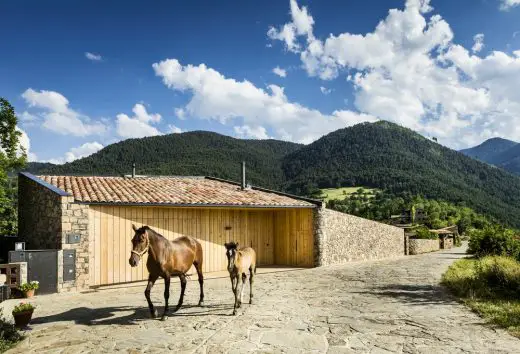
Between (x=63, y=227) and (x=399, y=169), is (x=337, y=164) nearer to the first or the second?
(x=399, y=169)

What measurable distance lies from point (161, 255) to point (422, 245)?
29822mm

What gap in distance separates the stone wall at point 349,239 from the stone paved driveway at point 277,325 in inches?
249

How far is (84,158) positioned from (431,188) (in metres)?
81.5

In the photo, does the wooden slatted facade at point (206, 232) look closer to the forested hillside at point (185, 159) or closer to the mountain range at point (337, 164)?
the forested hillside at point (185, 159)

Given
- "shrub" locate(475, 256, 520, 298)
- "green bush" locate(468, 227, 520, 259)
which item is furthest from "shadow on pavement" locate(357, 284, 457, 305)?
"green bush" locate(468, 227, 520, 259)

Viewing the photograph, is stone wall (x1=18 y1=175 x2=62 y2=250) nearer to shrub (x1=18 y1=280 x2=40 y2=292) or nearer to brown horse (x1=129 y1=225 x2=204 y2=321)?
shrub (x1=18 y1=280 x2=40 y2=292)

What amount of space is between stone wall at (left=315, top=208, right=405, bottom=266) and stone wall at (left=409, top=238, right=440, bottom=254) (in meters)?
4.23

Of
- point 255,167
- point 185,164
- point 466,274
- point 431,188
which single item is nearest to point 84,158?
point 185,164

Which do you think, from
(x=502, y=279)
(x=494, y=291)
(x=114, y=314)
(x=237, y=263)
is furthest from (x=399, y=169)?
(x=114, y=314)

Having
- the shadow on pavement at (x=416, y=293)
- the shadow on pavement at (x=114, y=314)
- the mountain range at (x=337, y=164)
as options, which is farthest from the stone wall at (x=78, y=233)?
the mountain range at (x=337, y=164)

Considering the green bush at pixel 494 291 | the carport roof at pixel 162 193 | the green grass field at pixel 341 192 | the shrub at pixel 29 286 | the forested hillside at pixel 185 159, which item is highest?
the forested hillside at pixel 185 159

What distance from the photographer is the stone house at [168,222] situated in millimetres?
11859

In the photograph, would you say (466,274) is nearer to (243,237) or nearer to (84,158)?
(243,237)

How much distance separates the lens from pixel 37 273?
11008 millimetres
